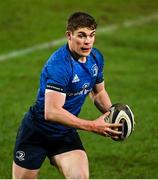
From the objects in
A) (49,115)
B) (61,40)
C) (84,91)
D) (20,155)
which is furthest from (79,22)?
(61,40)

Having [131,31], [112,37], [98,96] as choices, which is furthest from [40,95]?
[131,31]

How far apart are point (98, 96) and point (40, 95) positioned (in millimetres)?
970

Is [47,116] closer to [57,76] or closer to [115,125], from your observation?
[57,76]

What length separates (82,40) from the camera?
8.77 m

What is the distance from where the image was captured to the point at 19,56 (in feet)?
86.1

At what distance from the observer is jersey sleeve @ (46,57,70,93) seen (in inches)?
344

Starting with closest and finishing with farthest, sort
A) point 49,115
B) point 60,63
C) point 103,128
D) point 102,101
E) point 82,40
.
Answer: point 103,128 → point 49,115 → point 82,40 → point 60,63 → point 102,101

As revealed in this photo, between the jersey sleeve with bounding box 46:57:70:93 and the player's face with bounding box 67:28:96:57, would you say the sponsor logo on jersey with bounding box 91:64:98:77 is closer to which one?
the player's face with bounding box 67:28:96:57

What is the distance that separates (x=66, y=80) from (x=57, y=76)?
A: 0.39 feet

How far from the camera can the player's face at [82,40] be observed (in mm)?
8773

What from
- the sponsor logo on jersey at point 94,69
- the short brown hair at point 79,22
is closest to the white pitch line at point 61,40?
the sponsor logo on jersey at point 94,69

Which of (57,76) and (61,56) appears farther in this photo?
(61,56)

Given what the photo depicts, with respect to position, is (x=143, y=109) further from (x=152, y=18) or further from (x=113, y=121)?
(x=152, y=18)

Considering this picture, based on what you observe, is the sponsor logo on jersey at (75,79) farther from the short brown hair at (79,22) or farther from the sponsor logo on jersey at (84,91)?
the short brown hair at (79,22)
